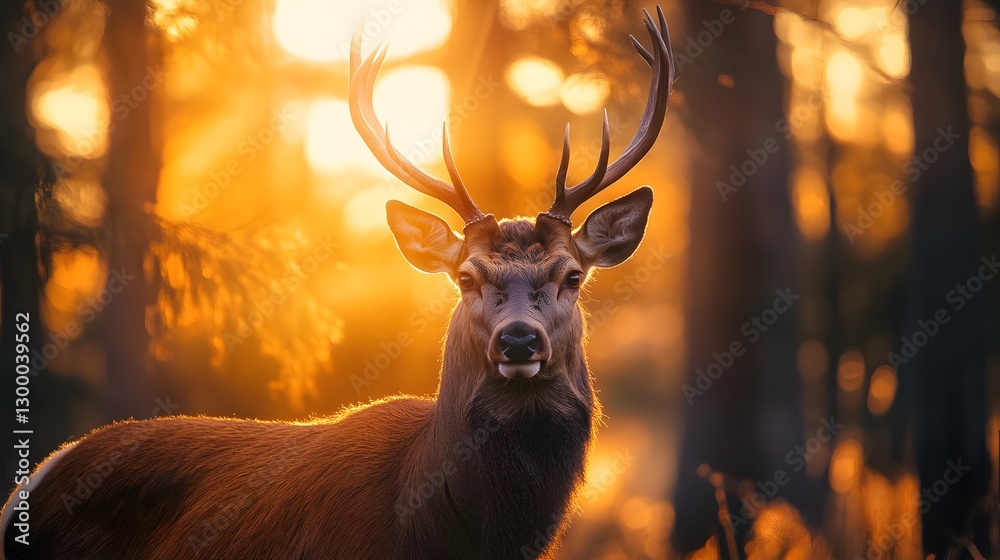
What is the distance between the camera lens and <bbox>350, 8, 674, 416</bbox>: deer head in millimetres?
4617

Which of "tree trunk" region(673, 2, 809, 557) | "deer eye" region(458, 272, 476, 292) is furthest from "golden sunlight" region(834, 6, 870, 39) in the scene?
"deer eye" region(458, 272, 476, 292)

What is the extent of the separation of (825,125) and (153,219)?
16554 mm

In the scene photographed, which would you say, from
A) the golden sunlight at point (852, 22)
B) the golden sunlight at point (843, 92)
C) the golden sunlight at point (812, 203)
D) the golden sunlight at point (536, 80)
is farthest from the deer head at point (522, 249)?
the golden sunlight at point (812, 203)

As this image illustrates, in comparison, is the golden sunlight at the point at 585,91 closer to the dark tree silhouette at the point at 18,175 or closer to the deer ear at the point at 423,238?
the deer ear at the point at 423,238

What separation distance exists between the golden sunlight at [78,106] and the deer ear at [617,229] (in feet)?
18.8

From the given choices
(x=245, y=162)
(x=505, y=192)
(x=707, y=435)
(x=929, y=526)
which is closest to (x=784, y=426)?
(x=707, y=435)

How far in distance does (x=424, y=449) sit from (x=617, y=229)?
6.05ft

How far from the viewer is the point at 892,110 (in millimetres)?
19266

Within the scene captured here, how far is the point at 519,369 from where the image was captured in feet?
14.4

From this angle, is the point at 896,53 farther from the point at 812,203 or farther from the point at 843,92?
the point at 812,203

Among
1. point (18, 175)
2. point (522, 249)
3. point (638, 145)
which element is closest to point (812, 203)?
point (638, 145)

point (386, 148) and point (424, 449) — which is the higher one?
point (386, 148)

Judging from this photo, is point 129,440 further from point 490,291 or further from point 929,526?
point 929,526

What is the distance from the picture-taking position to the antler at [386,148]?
5.21 m
